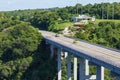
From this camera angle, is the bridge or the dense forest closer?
the bridge

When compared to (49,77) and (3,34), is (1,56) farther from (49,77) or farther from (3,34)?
(49,77)

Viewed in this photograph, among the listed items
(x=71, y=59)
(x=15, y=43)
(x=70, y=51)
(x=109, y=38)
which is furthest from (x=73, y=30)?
(x=70, y=51)

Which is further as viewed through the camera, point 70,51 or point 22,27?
point 22,27

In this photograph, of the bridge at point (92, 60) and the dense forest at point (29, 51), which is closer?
the bridge at point (92, 60)

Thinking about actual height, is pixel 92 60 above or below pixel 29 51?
above

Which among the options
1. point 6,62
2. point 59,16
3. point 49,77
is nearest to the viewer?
point 49,77

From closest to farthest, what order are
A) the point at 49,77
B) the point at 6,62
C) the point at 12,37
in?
the point at 49,77 → the point at 6,62 → the point at 12,37

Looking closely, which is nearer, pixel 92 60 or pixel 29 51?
pixel 92 60

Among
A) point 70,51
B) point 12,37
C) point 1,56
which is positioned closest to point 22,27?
point 12,37

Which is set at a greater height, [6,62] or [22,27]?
[22,27]
